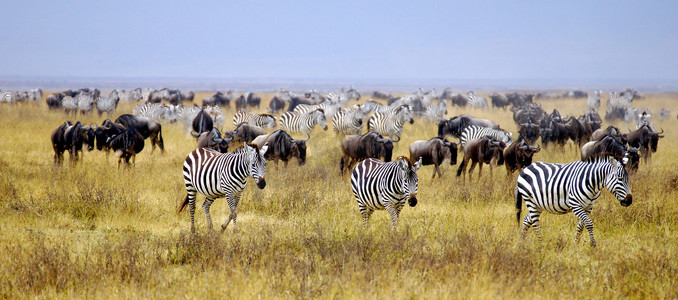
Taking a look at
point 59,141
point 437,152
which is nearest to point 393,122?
point 437,152

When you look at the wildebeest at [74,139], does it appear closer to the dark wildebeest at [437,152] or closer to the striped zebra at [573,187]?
the dark wildebeest at [437,152]

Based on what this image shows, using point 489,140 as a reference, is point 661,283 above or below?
below

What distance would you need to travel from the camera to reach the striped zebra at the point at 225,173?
7762 mm

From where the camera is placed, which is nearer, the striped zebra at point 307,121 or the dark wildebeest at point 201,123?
the dark wildebeest at point 201,123

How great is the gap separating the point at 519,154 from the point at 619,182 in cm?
481

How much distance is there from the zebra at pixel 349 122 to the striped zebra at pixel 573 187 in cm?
1271

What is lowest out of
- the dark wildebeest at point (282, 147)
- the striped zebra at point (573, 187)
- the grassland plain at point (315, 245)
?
the grassland plain at point (315, 245)

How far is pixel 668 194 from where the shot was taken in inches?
402

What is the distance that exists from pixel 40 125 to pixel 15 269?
18541 mm

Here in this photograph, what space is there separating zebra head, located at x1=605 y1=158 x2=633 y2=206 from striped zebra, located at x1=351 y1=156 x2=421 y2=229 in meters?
2.33

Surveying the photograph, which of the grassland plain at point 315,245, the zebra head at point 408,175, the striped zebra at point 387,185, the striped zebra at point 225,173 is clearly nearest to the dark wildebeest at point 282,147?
the grassland plain at point 315,245

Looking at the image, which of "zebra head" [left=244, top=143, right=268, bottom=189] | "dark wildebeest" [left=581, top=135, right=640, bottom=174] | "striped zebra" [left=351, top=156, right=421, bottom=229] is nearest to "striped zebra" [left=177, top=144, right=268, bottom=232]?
"zebra head" [left=244, top=143, right=268, bottom=189]

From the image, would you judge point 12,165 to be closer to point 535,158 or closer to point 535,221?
point 535,221

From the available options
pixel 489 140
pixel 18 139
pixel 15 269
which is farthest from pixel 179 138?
pixel 15 269
